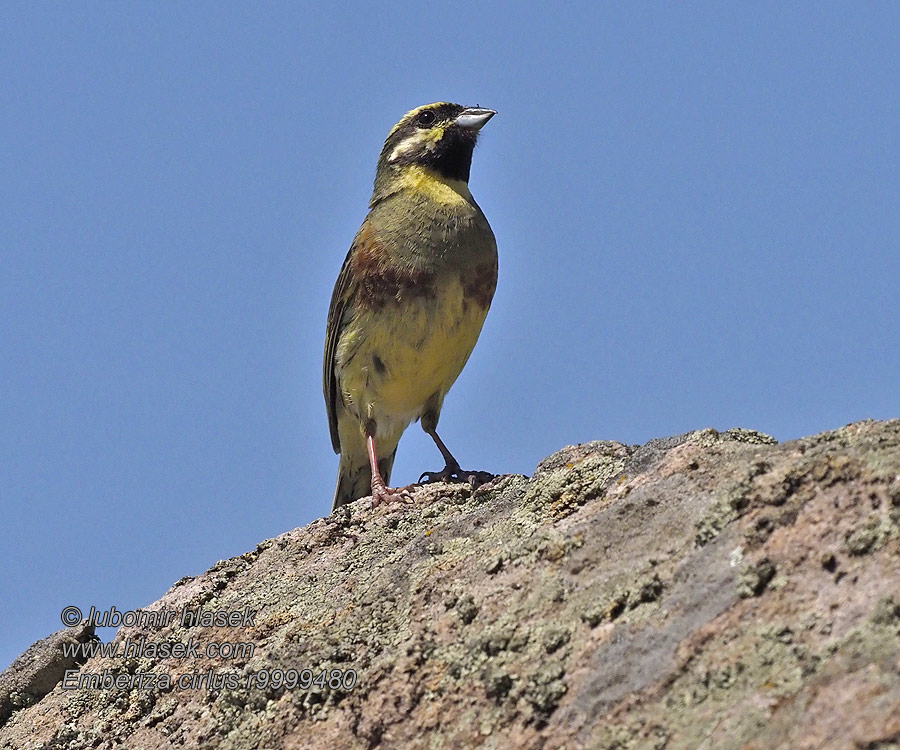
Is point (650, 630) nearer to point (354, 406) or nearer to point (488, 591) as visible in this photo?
point (488, 591)

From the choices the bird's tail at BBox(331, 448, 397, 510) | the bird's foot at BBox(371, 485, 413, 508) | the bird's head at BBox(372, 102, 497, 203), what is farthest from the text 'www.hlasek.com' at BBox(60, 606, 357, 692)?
the bird's head at BBox(372, 102, 497, 203)

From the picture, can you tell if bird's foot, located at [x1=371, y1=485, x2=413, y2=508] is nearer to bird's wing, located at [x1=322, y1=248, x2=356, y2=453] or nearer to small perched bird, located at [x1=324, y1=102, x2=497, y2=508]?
small perched bird, located at [x1=324, y1=102, x2=497, y2=508]

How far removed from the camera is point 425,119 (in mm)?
8688

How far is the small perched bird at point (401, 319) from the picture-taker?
24.0 feet

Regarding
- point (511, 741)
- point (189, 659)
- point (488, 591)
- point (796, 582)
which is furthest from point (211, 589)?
point (796, 582)

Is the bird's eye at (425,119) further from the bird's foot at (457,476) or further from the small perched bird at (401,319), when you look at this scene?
the bird's foot at (457,476)

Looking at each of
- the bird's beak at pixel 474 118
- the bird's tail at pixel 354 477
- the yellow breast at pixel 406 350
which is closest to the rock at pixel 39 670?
the yellow breast at pixel 406 350

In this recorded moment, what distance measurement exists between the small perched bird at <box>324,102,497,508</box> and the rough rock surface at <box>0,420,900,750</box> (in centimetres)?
235

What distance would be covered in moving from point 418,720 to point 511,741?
1.39ft

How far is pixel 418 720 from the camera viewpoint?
345cm

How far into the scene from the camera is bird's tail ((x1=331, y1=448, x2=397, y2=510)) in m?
7.90

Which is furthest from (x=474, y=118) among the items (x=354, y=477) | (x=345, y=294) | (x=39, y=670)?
(x=39, y=670)

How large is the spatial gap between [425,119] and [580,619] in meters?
5.85

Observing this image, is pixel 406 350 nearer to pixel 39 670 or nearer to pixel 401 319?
pixel 401 319
